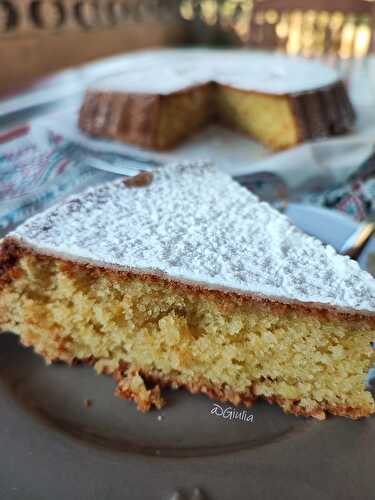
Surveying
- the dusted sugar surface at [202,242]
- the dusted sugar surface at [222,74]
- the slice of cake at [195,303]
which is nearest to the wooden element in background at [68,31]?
the dusted sugar surface at [222,74]

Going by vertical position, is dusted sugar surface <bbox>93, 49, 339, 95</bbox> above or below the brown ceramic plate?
above

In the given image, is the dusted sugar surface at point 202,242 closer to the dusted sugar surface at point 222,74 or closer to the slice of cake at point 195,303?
the slice of cake at point 195,303

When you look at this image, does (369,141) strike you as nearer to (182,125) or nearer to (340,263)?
(182,125)

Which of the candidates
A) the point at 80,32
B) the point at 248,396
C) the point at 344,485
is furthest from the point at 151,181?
the point at 80,32

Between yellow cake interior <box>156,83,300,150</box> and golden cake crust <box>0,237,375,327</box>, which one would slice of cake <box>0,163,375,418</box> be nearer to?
golden cake crust <box>0,237,375,327</box>

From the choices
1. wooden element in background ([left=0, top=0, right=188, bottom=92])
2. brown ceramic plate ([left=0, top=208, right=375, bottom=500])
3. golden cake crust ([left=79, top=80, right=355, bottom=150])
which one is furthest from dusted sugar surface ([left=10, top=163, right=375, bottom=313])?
wooden element in background ([left=0, top=0, right=188, bottom=92])
